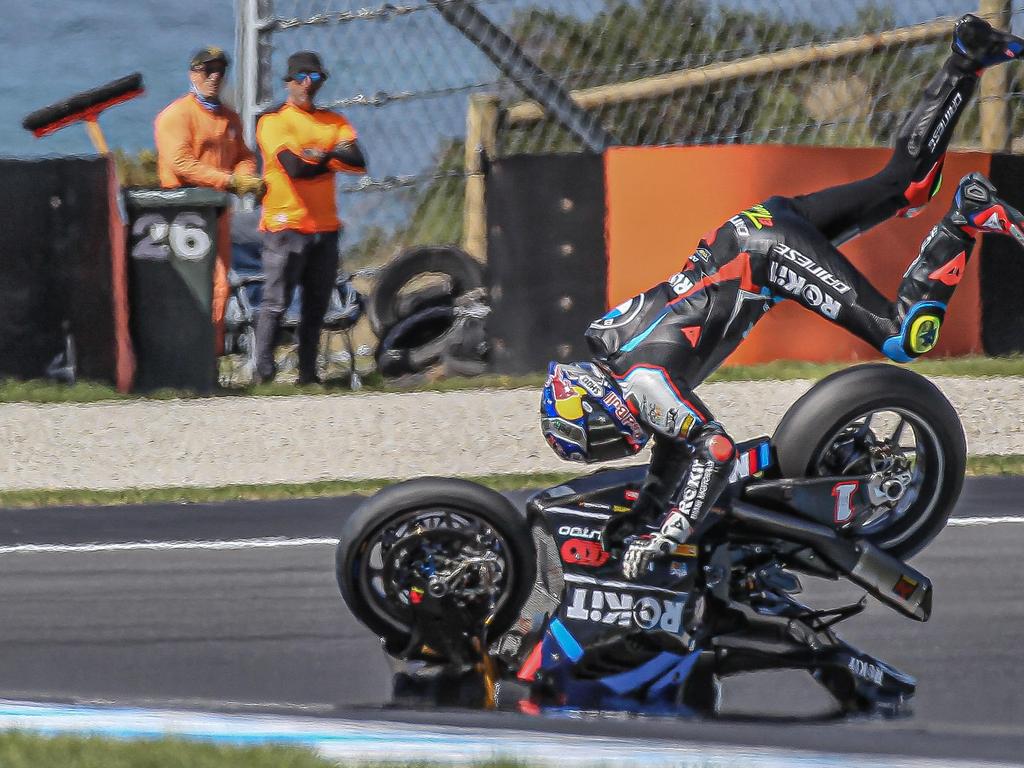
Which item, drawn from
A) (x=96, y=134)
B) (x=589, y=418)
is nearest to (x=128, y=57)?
(x=96, y=134)

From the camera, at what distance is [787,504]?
448 centimetres

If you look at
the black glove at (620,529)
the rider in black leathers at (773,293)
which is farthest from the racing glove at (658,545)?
the black glove at (620,529)

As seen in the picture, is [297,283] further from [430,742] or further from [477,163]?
[430,742]

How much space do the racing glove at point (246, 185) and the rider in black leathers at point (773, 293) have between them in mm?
5395

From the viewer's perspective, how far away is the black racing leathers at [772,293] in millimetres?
4352

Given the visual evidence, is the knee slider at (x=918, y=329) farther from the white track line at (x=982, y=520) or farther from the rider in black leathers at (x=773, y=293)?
the white track line at (x=982, y=520)

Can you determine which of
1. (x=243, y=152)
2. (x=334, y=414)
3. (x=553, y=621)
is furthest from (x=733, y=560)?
(x=243, y=152)

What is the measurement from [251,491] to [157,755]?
13.5 ft

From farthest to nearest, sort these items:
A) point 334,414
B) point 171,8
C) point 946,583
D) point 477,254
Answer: point 171,8, point 477,254, point 334,414, point 946,583

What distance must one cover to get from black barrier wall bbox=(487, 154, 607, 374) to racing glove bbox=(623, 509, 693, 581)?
532 centimetres

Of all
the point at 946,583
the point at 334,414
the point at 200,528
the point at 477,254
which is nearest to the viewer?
the point at 946,583

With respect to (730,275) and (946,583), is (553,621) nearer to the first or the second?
(730,275)

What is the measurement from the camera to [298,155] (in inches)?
378

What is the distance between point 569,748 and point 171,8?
1028 centimetres
